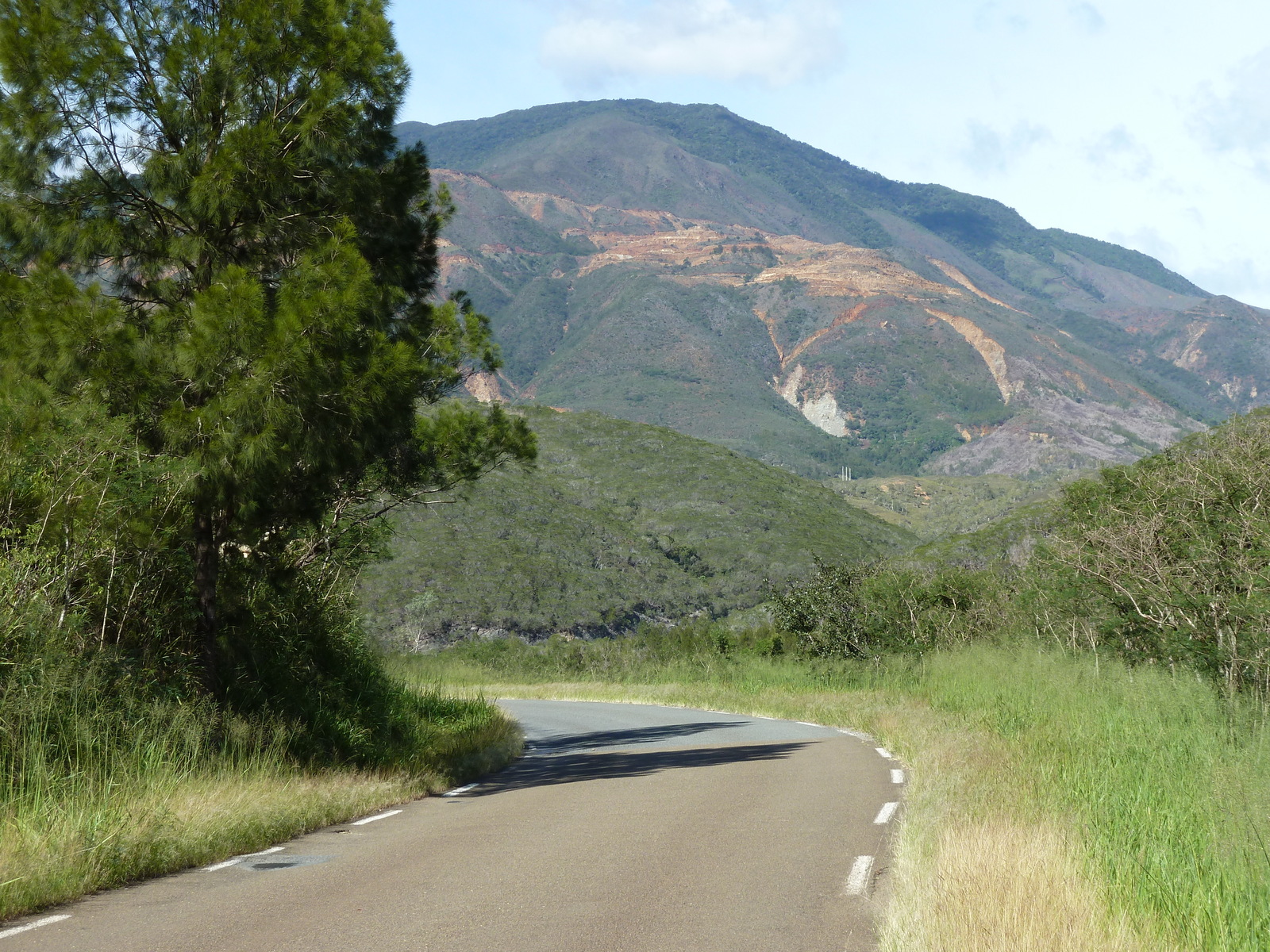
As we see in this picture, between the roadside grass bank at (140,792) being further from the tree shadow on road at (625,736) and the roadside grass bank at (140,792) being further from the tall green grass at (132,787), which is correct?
the tree shadow on road at (625,736)

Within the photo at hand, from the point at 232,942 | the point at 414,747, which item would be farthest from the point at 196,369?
the point at 232,942

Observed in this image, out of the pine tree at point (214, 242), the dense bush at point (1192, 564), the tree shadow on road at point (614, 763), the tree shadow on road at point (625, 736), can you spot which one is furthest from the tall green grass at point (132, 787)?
the dense bush at point (1192, 564)

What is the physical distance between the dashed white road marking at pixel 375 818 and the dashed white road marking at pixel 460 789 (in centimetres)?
166

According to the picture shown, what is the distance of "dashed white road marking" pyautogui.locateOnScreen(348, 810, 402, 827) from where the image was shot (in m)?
10.3

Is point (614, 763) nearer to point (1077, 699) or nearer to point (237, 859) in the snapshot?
point (1077, 699)

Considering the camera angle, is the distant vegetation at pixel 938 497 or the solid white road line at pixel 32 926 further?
the distant vegetation at pixel 938 497

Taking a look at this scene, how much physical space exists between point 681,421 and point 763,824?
170m

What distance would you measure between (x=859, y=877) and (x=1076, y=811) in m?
1.77

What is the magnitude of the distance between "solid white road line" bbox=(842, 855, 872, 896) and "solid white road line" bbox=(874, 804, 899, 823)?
5.61 ft

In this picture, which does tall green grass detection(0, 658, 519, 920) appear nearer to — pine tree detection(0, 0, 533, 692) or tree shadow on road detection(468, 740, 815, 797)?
pine tree detection(0, 0, 533, 692)

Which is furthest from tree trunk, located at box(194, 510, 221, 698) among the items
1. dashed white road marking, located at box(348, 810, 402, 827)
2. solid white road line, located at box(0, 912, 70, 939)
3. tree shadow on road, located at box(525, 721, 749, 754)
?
tree shadow on road, located at box(525, 721, 749, 754)

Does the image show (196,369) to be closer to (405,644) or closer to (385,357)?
(385,357)

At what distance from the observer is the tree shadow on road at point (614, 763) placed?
14.1 meters

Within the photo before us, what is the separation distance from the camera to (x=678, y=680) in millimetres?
40312
